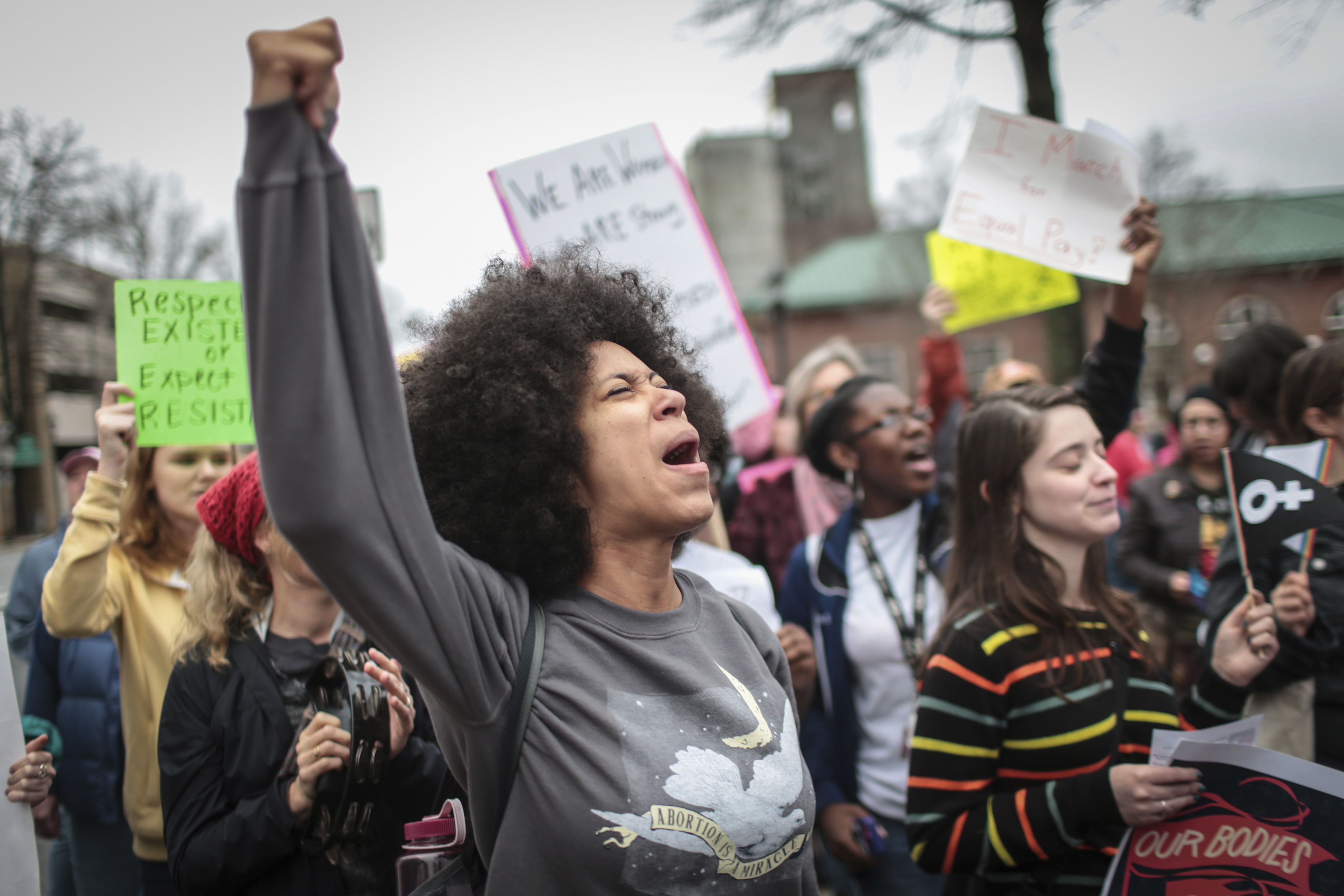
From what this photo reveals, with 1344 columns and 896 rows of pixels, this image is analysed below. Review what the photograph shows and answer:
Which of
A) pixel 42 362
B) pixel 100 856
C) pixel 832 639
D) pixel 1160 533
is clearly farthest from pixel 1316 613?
pixel 42 362

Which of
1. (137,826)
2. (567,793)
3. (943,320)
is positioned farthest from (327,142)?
(943,320)

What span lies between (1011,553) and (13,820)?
229 cm

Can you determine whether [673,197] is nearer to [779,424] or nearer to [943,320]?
[943,320]

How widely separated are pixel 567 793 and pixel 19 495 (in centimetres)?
3183

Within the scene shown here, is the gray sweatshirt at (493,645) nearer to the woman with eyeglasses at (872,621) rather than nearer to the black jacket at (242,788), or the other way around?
the black jacket at (242,788)

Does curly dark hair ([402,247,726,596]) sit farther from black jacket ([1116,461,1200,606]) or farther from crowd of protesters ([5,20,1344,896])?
black jacket ([1116,461,1200,606])

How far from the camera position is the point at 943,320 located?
4.01 m

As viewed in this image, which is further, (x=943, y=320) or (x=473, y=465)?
(x=943, y=320)

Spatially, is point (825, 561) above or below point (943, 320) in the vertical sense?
below

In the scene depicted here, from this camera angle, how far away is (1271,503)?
213 centimetres

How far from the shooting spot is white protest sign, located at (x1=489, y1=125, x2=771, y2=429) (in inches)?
117

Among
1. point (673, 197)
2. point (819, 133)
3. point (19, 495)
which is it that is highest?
point (819, 133)

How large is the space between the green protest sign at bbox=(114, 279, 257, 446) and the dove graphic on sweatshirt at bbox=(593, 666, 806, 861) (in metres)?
1.83

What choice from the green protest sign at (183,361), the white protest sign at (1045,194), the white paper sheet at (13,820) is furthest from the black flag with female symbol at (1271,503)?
the white paper sheet at (13,820)
